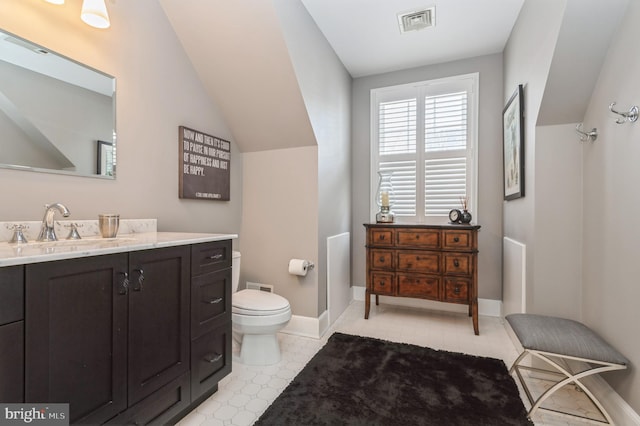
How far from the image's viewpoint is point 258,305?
6.64ft

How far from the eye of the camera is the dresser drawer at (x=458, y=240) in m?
2.61

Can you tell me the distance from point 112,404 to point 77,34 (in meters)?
1.78

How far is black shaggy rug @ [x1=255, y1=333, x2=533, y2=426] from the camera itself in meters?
1.53

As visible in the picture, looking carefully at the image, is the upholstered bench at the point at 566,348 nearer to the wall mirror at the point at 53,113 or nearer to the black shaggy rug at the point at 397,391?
the black shaggy rug at the point at 397,391

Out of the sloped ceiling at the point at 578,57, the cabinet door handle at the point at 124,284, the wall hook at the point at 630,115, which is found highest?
the sloped ceiling at the point at 578,57

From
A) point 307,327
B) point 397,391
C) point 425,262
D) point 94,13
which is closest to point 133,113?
point 94,13

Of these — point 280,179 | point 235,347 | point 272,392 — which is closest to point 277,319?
point 272,392

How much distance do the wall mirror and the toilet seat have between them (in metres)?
1.12

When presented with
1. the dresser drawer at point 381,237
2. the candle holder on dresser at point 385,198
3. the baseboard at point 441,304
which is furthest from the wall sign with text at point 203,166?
the baseboard at point 441,304

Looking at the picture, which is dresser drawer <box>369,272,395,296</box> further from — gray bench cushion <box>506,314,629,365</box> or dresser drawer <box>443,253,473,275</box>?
gray bench cushion <box>506,314,629,365</box>

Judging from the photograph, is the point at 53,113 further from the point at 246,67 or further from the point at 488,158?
the point at 488,158

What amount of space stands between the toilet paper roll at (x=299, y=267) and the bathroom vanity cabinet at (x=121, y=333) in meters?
0.85

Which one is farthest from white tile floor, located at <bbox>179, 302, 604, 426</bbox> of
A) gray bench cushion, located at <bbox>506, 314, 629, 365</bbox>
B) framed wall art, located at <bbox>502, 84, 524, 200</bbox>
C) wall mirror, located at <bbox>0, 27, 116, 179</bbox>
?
wall mirror, located at <bbox>0, 27, 116, 179</bbox>

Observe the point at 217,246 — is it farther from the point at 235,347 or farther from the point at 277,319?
the point at 235,347
